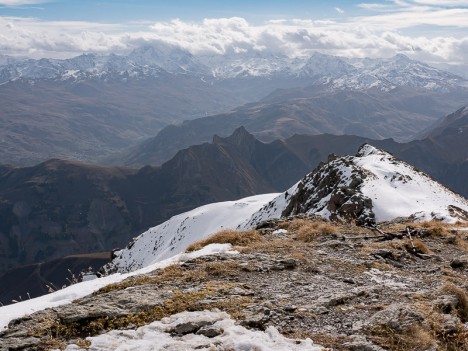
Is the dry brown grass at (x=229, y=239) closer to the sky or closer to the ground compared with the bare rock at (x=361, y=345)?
closer to the ground

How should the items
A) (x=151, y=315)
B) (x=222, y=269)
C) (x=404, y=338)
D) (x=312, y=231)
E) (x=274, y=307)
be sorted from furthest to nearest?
1. (x=312, y=231)
2. (x=222, y=269)
3. (x=274, y=307)
4. (x=151, y=315)
5. (x=404, y=338)

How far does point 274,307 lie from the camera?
10688 millimetres

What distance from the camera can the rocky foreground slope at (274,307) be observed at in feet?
30.0

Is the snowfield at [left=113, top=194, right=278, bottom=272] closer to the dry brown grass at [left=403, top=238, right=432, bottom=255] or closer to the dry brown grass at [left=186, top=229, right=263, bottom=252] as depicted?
the dry brown grass at [left=186, top=229, right=263, bottom=252]

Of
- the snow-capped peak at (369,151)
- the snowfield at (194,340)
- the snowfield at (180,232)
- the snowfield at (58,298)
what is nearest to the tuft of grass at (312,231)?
the snowfield at (58,298)

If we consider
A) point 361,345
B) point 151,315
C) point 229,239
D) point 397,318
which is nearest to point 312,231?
point 229,239

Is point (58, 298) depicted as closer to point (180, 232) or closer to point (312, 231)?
point (312, 231)

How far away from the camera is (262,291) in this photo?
39.2 feet

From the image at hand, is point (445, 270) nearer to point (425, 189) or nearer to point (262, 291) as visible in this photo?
point (262, 291)

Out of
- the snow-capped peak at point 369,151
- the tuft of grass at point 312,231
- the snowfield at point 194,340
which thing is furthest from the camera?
the snow-capped peak at point 369,151

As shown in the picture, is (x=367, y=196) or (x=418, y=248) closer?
(x=418, y=248)

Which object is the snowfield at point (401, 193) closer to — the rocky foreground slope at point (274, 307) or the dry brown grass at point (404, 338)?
the rocky foreground slope at point (274, 307)

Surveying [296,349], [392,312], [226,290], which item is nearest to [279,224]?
[226,290]

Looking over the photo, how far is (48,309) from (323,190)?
151 ft
